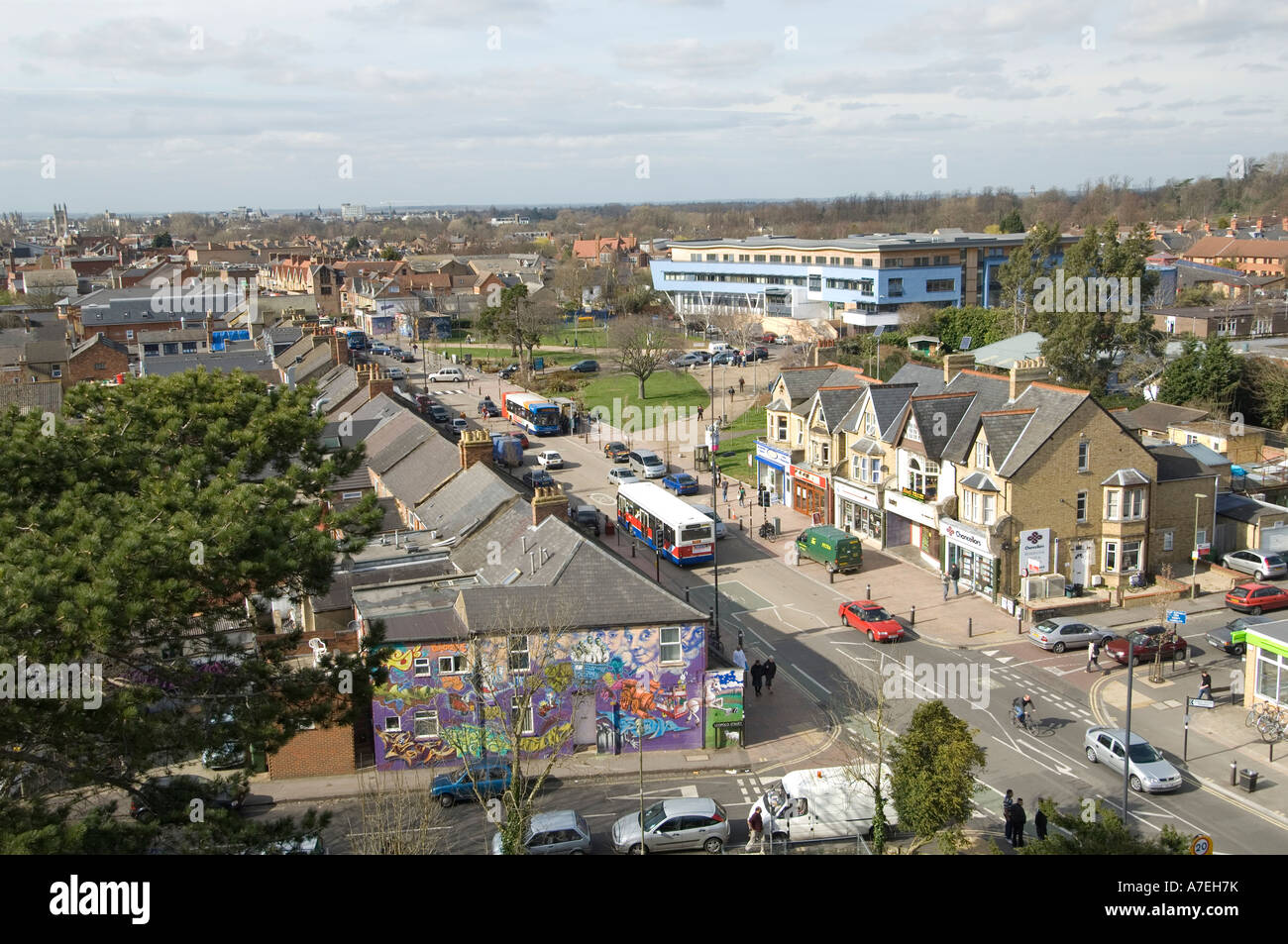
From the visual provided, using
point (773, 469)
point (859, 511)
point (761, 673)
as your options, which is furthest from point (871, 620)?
point (773, 469)

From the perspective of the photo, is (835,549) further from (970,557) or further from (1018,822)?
(1018,822)

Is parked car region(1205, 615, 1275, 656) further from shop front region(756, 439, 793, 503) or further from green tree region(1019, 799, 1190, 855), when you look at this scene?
shop front region(756, 439, 793, 503)

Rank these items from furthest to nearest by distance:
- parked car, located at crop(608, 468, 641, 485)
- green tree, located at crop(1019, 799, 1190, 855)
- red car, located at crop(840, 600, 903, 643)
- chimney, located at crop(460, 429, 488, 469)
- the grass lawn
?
the grass lawn → parked car, located at crop(608, 468, 641, 485) → chimney, located at crop(460, 429, 488, 469) → red car, located at crop(840, 600, 903, 643) → green tree, located at crop(1019, 799, 1190, 855)

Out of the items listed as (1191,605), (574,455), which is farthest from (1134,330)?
(574,455)

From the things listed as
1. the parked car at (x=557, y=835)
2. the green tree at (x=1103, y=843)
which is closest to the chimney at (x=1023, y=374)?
the parked car at (x=557, y=835)

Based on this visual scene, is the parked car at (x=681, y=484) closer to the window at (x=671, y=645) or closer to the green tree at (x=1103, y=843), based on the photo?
the window at (x=671, y=645)

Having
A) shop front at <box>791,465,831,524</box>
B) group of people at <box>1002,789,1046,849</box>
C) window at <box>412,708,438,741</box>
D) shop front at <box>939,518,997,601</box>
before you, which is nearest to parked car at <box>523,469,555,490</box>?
shop front at <box>791,465,831,524</box>

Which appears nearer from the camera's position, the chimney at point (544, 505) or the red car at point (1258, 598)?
the chimney at point (544, 505)
